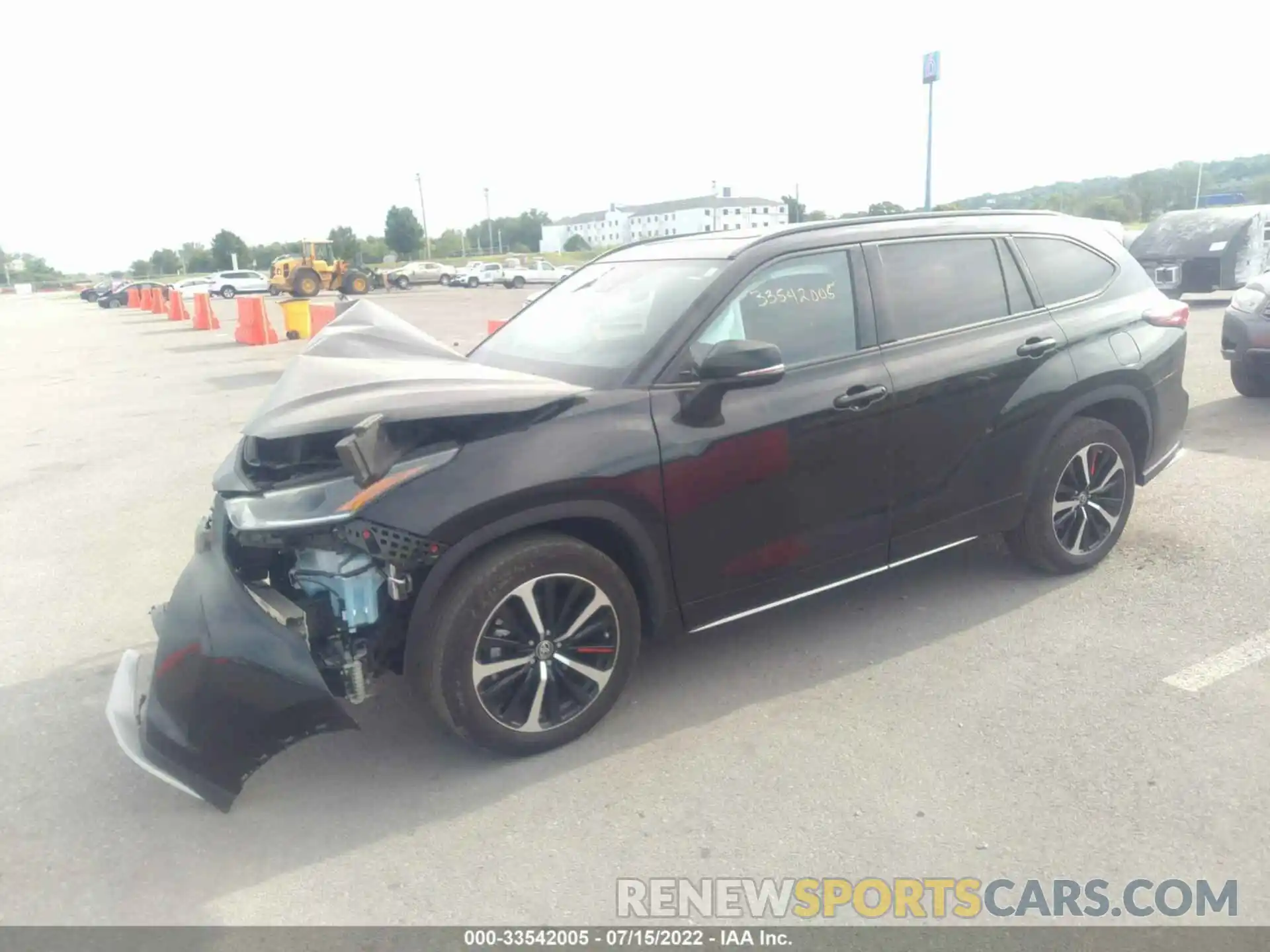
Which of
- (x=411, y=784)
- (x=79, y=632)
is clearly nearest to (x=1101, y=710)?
(x=411, y=784)

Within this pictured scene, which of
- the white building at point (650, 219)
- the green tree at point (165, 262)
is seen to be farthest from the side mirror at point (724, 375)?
the green tree at point (165, 262)

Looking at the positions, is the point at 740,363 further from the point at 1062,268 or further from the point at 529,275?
the point at 529,275

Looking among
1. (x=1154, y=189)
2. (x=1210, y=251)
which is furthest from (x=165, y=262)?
(x=1210, y=251)

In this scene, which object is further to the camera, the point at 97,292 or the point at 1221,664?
the point at 97,292

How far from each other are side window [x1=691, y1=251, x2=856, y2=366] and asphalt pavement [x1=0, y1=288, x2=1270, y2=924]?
134 centimetres

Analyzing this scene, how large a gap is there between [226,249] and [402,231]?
18.0m

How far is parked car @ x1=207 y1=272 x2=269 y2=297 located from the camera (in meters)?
49.1

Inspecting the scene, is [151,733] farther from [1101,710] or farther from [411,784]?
[1101,710]

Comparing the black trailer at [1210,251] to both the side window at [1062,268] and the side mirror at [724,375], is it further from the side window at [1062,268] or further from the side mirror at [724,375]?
the side mirror at [724,375]

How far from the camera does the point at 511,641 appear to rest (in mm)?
3227

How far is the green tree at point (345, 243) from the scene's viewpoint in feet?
170

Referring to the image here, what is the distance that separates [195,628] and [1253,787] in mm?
3447

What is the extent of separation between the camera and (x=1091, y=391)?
4531mm

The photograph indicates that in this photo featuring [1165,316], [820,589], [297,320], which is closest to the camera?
[820,589]
